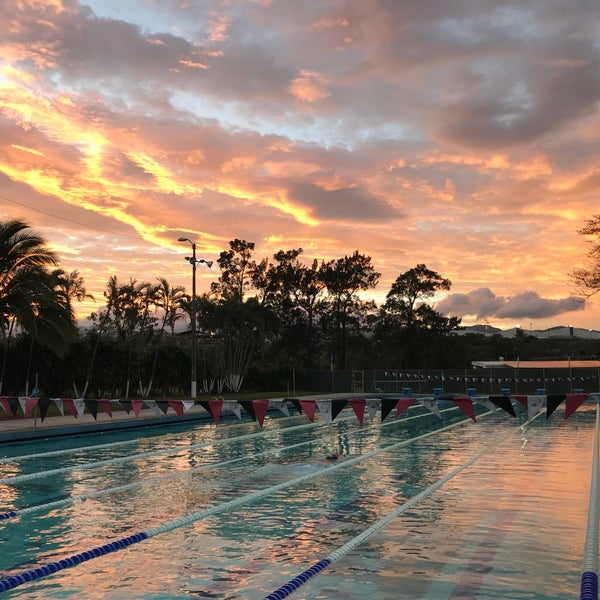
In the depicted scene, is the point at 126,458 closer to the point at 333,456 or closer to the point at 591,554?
the point at 333,456

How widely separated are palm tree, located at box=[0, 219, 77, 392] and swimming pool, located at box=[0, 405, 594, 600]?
7.38 meters

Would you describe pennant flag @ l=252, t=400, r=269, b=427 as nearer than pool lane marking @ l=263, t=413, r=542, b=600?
No

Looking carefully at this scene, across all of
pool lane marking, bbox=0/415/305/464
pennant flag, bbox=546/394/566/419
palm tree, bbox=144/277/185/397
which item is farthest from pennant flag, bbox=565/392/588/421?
palm tree, bbox=144/277/185/397

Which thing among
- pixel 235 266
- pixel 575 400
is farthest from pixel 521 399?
pixel 235 266

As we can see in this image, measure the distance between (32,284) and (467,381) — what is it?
2891 cm

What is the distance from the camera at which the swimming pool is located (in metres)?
6.20

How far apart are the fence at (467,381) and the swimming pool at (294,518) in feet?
79.8

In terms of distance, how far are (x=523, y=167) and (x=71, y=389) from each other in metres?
21.1

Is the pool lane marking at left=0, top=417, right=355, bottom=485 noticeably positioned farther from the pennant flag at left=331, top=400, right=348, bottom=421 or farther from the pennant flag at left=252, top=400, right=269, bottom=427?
the pennant flag at left=331, top=400, right=348, bottom=421

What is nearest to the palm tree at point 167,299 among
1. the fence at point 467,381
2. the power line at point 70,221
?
the power line at point 70,221

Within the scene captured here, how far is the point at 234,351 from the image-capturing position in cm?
4497

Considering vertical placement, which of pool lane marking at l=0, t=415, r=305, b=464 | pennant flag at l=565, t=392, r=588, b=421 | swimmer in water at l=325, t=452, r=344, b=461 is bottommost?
pool lane marking at l=0, t=415, r=305, b=464

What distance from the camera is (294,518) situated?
9031 millimetres

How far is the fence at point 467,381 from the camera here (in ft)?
136
